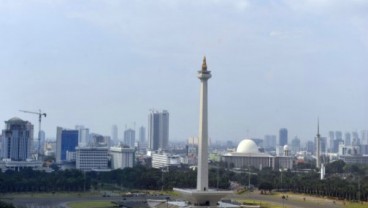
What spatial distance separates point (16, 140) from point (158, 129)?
5824cm

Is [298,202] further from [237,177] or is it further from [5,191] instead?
[5,191]

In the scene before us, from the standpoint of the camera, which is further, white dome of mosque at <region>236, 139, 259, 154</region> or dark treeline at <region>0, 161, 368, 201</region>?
white dome of mosque at <region>236, 139, 259, 154</region>

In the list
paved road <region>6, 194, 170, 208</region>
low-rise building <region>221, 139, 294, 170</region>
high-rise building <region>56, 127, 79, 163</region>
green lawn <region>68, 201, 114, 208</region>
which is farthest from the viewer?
high-rise building <region>56, 127, 79, 163</region>

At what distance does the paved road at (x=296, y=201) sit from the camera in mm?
35919

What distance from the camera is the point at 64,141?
9844 centimetres

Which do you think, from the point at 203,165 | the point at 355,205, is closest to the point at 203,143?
the point at 203,165

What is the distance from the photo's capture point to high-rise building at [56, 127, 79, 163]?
317ft

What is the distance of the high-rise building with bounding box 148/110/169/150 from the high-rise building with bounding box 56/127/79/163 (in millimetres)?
30332

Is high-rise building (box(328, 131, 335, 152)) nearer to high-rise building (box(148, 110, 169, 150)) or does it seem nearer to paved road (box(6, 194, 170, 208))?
high-rise building (box(148, 110, 169, 150))

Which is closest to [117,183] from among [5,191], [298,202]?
[5,191]

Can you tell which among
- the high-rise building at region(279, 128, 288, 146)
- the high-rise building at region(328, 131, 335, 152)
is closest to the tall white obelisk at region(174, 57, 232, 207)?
the high-rise building at region(328, 131, 335, 152)

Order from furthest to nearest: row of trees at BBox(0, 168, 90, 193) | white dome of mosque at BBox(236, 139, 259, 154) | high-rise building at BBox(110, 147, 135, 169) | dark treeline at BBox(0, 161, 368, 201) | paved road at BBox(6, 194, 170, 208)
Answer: white dome of mosque at BBox(236, 139, 259, 154), high-rise building at BBox(110, 147, 135, 169), row of trees at BBox(0, 168, 90, 193), dark treeline at BBox(0, 161, 368, 201), paved road at BBox(6, 194, 170, 208)

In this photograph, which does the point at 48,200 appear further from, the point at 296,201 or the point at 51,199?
the point at 296,201

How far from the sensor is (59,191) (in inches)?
1785
